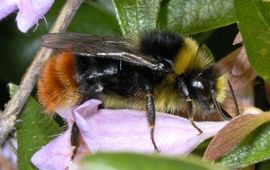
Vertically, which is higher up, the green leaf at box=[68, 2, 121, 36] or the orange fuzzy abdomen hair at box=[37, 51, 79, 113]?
the orange fuzzy abdomen hair at box=[37, 51, 79, 113]

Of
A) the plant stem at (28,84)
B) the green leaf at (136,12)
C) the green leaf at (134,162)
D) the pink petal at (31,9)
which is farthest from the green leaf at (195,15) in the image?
the green leaf at (134,162)

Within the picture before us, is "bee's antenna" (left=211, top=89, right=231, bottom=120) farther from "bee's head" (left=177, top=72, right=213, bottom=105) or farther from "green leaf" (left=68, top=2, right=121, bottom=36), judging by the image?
"green leaf" (left=68, top=2, right=121, bottom=36)

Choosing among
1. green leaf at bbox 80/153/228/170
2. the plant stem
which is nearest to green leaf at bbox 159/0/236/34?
the plant stem

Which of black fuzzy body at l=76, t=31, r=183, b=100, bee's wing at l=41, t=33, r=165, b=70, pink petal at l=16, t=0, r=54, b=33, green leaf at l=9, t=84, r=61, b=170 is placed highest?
pink petal at l=16, t=0, r=54, b=33

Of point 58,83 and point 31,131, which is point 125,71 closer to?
point 58,83

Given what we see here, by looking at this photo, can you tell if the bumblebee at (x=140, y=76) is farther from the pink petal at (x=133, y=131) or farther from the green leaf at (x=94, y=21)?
the green leaf at (x=94, y=21)

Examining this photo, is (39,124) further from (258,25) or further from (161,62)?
(258,25)
